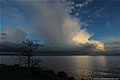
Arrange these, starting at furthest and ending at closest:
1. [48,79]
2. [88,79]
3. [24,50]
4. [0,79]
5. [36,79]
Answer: [88,79]
[24,50]
[48,79]
[36,79]
[0,79]

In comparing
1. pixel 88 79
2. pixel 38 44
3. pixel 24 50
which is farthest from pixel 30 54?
pixel 88 79

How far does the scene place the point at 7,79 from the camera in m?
17.3

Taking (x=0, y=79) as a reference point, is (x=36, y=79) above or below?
below

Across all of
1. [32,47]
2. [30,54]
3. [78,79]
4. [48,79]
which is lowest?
[78,79]

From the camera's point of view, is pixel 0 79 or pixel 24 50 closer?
pixel 0 79

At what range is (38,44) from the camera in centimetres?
3184

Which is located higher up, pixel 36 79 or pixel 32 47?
pixel 32 47

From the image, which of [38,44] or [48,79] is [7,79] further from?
[38,44]

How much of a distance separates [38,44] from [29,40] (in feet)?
11.3

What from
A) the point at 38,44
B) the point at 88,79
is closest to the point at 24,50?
the point at 38,44

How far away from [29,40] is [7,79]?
52.3 feet

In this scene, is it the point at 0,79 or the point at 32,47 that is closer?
the point at 0,79

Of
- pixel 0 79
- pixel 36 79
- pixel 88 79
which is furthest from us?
pixel 88 79

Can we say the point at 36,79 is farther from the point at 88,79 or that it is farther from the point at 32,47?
the point at 88,79
